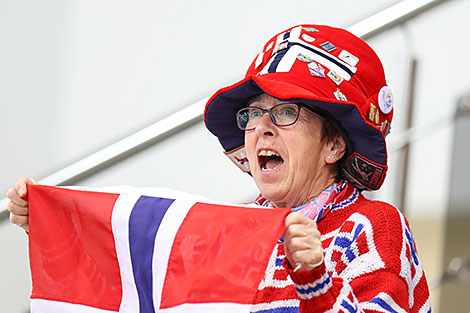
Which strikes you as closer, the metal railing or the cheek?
the cheek

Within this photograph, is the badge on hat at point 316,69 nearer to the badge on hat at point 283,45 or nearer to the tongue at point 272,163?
the badge on hat at point 283,45

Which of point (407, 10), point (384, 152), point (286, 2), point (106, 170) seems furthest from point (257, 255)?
point (286, 2)

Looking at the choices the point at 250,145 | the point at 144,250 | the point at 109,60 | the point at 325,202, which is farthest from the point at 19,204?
the point at 109,60

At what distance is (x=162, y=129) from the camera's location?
2.14 metres

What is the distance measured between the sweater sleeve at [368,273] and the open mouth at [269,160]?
0.20m

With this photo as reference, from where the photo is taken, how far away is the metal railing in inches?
82.6

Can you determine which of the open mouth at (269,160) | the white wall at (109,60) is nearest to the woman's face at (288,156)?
the open mouth at (269,160)

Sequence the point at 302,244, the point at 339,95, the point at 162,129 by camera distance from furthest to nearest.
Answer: the point at 162,129
the point at 339,95
the point at 302,244

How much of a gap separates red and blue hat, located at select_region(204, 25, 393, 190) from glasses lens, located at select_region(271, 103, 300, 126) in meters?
0.05

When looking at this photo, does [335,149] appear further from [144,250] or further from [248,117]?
[144,250]

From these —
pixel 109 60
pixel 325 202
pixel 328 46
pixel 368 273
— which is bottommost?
pixel 368 273

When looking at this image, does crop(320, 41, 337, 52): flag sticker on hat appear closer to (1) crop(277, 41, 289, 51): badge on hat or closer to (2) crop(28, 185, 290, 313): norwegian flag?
(1) crop(277, 41, 289, 51): badge on hat

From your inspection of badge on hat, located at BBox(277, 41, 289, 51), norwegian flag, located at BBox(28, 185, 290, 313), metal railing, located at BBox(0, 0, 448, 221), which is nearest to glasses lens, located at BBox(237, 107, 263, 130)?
badge on hat, located at BBox(277, 41, 289, 51)

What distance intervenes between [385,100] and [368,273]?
1.28 feet
